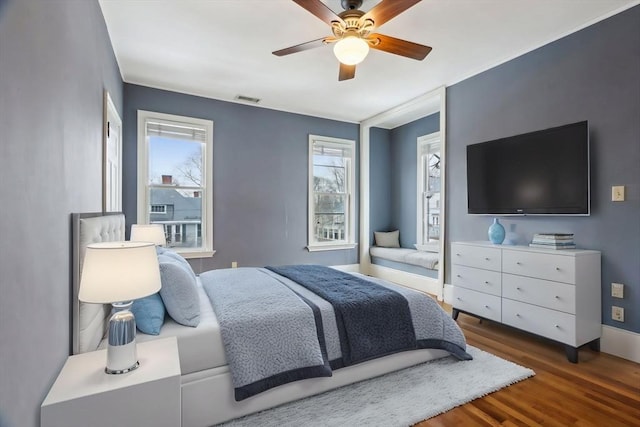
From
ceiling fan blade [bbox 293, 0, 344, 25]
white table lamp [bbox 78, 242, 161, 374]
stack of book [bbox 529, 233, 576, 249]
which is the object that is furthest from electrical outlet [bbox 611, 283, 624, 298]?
white table lamp [bbox 78, 242, 161, 374]

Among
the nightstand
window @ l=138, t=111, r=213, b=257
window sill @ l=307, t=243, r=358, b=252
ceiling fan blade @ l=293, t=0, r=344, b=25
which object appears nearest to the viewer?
the nightstand

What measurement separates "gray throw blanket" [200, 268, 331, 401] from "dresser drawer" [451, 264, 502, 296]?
1.96 m

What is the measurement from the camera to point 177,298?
1882 mm

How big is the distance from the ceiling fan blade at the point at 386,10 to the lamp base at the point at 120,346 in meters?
2.26

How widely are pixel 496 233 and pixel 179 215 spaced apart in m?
3.93

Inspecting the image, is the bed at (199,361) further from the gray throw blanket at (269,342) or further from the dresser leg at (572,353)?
the dresser leg at (572,353)

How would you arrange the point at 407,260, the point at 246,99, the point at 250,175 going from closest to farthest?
1. the point at 246,99
2. the point at 250,175
3. the point at 407,260

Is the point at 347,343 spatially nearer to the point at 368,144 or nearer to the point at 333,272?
the point at 333,272

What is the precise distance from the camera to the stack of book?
2.72 metres

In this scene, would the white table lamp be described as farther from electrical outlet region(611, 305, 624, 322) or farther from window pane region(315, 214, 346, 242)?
window pane region(315, 214, 346, 242)

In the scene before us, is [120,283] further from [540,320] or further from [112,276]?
[540,320]

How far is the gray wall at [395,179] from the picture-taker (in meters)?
5.60

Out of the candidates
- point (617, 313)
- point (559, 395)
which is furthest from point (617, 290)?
point (559, 395)

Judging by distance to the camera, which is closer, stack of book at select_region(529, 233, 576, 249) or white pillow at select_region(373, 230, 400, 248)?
stack of book at select_region(529, 233, 576, 249)
